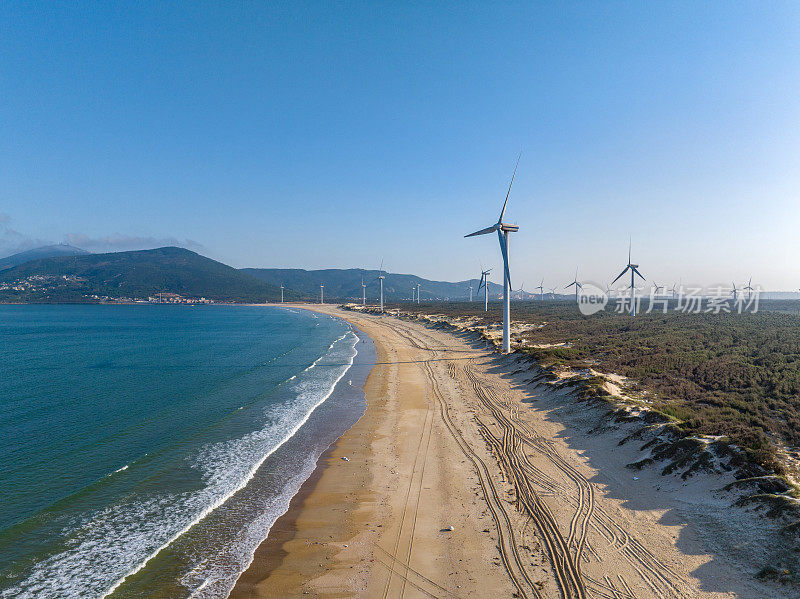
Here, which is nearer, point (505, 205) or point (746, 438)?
point (746, 438)

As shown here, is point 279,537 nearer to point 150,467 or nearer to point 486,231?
point 150,467

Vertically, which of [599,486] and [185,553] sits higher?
[599,486]

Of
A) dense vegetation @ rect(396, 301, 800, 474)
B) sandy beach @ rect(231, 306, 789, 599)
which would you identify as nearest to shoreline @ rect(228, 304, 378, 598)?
sandy beach @ rect(231, 306, 789, 599)

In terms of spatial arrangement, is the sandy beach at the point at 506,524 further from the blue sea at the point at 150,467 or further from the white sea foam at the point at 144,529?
the white sea foam at the point at 144,529

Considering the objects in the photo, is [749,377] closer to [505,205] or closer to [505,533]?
[505,533]

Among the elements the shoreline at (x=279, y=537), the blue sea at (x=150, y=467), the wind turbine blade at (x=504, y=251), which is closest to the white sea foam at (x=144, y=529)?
the blue sea at (x=150, y=467)

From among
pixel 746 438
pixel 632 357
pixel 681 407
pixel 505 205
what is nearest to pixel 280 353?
pixel 505 205

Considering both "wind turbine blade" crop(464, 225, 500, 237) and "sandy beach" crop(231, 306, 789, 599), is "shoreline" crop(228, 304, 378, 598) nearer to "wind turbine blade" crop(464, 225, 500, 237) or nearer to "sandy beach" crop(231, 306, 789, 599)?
"sandy beach" crop(231, 306, 789, 599)

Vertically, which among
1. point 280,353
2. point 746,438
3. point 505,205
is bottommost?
point 280,353
